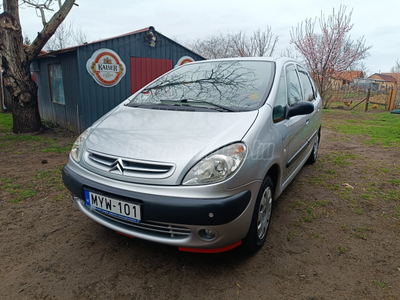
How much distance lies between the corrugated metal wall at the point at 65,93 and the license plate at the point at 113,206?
5852 millimetres

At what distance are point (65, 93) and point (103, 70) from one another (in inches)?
67.0

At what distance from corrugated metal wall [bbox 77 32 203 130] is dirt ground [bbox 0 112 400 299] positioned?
153 inches

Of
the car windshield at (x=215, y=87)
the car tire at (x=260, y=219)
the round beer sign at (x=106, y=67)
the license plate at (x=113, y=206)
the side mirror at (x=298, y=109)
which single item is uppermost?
the round beer sign at (x=106, y=67)

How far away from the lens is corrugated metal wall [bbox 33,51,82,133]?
7.27m

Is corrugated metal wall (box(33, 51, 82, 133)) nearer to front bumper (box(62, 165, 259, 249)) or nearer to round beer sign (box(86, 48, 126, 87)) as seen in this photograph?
round beer sign (box(86, 48, 126, 87))

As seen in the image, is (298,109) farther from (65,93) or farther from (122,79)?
(65,93)

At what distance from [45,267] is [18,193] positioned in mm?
1753

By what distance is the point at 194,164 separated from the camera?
177 cm

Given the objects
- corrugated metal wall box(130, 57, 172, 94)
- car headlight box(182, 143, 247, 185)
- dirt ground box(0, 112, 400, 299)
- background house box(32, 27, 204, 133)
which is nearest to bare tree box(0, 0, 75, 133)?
background house box(32, 27, 204, 133)

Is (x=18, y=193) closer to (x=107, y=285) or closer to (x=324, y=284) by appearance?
(x=107, y=285)

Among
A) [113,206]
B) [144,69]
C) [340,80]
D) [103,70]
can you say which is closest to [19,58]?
[103,70]

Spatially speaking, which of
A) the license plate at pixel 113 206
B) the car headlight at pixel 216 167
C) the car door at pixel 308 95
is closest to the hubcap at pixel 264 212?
the car headlight at pixel 216 167

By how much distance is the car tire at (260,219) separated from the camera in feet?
6.65

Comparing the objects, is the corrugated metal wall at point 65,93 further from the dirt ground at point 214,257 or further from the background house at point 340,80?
the background house at point 340,80
